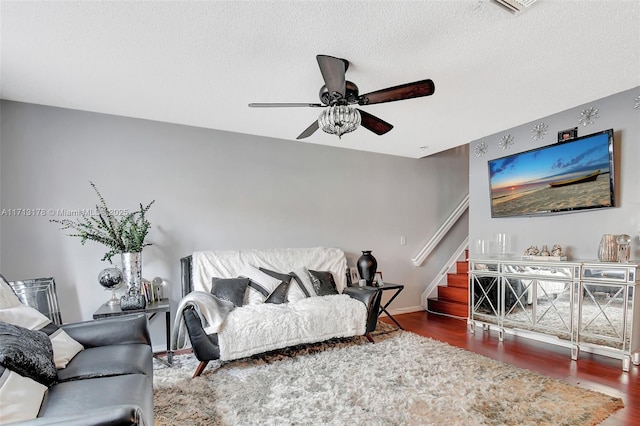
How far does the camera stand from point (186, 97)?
9.05 ft

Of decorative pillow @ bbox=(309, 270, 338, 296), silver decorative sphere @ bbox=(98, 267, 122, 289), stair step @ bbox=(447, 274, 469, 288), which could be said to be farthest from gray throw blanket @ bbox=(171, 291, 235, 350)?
stair step @ bbox=(447, 274, 469, 288)

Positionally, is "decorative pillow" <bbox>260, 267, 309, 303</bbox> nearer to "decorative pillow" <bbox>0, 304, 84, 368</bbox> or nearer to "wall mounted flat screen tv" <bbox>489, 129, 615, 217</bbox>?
"decorative pillow" <bbox>0, 304, 84, 368</bbox>

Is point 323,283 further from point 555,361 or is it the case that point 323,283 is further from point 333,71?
Answer: point 333,71

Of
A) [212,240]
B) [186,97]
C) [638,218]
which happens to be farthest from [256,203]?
[638,218]

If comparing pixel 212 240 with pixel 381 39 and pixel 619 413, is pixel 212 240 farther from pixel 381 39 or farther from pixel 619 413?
pixel 619 413

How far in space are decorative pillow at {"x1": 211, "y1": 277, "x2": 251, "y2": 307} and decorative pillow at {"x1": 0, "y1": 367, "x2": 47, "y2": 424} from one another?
5.51 ft

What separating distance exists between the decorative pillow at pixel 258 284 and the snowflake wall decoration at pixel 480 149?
119 inches

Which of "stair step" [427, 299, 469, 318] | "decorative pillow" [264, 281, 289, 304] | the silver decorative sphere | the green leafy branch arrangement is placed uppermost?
the green leafy branch arrangement

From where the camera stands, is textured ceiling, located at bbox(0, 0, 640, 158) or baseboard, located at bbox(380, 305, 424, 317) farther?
baseboard, located at bbox(380, 305, 424, 317)

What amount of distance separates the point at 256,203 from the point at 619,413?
11.6ft

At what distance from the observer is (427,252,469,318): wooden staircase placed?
179 inches

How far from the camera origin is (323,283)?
12.0 ft

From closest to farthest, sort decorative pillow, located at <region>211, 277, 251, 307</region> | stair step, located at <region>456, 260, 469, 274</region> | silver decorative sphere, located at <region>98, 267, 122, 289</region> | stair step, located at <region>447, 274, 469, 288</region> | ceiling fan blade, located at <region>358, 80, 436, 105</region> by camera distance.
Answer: ceiling fan blade, located at <region>358, 80, 436, 105</region>
silver decorative sphere, located at <region>98, 267, 122, 289</region>
decorative pillow, located at <region>211, 277, 251, 307</region>
stair step, located at <region>447, 274, 469, 288</region>
stair step, located at <region>456, 260, 469, 274</region>

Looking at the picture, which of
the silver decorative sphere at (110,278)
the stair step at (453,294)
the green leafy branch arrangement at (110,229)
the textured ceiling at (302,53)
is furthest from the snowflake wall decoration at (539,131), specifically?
the silver decorative sphere at (110,278)
